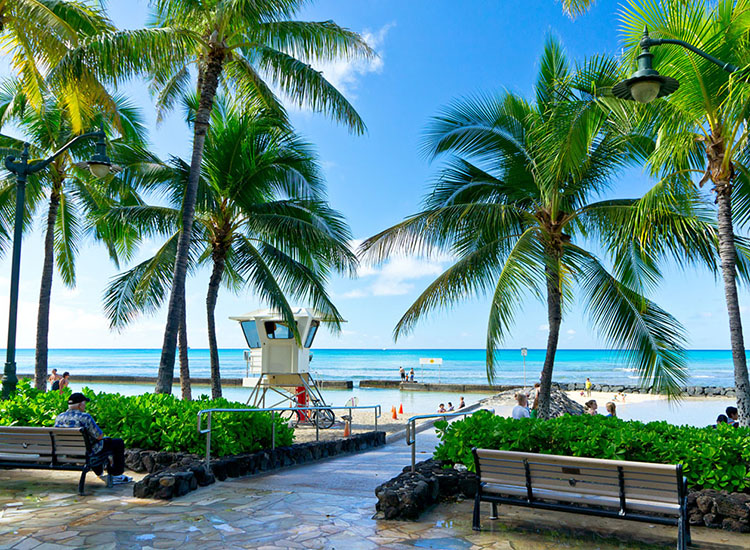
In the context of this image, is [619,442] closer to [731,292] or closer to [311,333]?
[731,292]

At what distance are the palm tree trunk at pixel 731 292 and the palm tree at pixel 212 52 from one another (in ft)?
23.8

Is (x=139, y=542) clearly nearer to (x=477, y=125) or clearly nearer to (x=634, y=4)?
(x=634, y=4)

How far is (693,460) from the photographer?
5.63m

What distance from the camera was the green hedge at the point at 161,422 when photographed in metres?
7.79

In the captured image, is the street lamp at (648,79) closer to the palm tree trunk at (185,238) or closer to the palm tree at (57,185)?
the palm tree trunk at (185,238)

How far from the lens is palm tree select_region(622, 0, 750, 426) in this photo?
7734 millimetres

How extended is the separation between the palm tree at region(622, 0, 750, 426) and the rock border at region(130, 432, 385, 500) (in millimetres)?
6464

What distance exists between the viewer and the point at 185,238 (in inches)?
448

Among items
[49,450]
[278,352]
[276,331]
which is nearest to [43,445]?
[49,450]

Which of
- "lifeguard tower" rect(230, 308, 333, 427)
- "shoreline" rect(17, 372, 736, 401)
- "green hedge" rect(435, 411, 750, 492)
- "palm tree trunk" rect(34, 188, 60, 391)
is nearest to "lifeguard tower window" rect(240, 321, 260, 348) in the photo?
"lifeguard tower" rect(230, 308, 333, 427)

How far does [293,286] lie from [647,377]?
8.46 meters

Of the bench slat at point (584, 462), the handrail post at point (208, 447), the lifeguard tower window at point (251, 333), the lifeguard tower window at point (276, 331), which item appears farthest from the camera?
the lifeguard tower window at point (251, 333)

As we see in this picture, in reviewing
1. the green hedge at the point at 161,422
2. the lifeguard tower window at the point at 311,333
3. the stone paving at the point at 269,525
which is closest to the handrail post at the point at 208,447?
the stone paving at the point at 269,525

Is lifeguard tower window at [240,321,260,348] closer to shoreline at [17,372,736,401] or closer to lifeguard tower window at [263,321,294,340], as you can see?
lifeguard tower window at [263,321,294,340]
